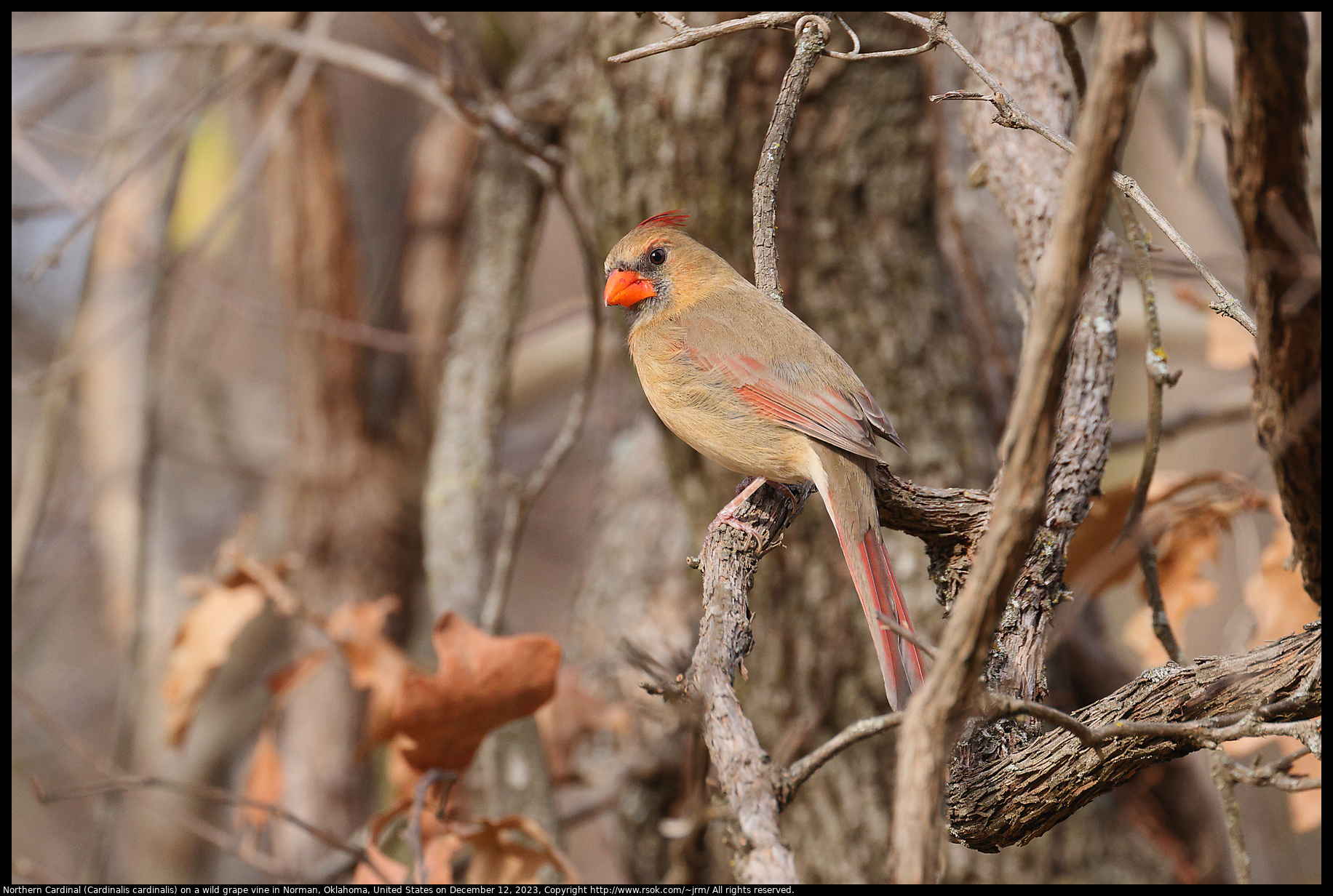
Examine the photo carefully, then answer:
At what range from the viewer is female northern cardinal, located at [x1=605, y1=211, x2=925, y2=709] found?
210 cm

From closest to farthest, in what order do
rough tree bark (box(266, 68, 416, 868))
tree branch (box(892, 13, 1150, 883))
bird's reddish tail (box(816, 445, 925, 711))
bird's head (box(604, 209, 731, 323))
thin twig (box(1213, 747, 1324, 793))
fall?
tree branch (box(892, 13, 1150, 883))
thin twig (box(1213, 747, 1324, 793))
bird's reddish tail (box(816, 445, 925, 711))
bird's head (box(604, 209, 731, 323))
rough tree bark (box(266, 68, 416, 868))

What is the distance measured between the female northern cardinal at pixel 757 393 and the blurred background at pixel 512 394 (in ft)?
1.77

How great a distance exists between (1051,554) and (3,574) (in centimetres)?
367

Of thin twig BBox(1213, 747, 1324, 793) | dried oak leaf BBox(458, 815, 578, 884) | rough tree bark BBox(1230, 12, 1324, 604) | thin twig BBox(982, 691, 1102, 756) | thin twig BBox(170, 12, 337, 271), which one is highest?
thin twig BBox(170, 12, 337, 271)

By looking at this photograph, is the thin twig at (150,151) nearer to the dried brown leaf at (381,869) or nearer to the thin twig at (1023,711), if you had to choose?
the dried brown leaf at (381,869)

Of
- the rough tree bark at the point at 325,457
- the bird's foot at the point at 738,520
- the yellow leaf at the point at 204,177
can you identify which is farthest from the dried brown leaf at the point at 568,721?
the yellow leaf at the point at 204,177

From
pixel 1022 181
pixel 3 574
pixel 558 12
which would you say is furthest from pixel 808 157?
pixel 3 574

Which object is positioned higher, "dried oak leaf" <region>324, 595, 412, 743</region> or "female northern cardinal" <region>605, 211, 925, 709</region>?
"female northern cardinal" <region>605, 211, 925, 709</region>

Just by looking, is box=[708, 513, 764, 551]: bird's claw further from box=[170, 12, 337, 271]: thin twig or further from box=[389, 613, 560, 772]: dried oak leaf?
box=[170, 12, 337, 271]: thin twig

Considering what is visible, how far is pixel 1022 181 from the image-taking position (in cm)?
241

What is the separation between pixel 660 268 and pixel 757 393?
24.9 inches

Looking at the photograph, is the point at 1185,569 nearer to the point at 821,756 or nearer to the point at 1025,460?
the point at 821,756

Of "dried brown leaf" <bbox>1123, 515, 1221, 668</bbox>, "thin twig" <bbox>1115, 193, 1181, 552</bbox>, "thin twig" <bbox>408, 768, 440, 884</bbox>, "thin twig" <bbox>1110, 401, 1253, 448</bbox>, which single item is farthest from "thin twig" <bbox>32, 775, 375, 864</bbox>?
"thin twig" <bbox>1110, 401, 1253, 448</bbox>

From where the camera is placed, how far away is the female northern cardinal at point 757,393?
2.10 meters
